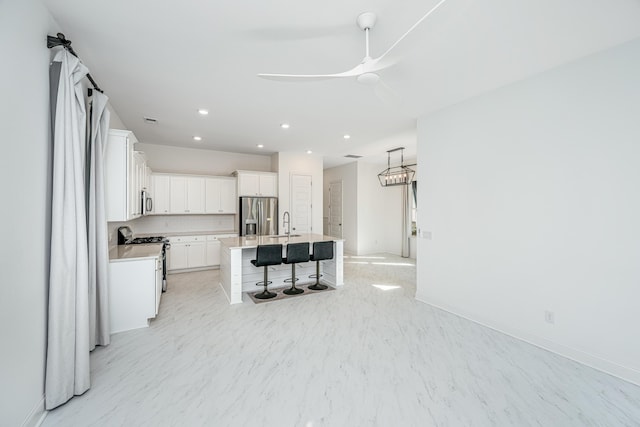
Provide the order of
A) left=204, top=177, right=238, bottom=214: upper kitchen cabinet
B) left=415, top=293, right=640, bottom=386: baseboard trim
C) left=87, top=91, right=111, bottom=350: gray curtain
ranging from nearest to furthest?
left=415, top=293, right=640, bottom=386: baseboard trim < left=87, top=91, right=111, bottom=350: gray curtain < left=204, top=177, right=238, bottom=214: upper kitchen cabinet

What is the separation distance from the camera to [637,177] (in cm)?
233

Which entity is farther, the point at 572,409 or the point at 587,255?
the point at 587,255

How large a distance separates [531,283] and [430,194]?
1.69m

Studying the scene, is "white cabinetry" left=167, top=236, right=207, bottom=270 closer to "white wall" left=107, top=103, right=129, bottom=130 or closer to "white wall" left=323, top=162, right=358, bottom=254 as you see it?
"white wall" left=107, top=103, right=129, bottom=130

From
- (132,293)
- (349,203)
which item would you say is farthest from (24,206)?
(349,203)

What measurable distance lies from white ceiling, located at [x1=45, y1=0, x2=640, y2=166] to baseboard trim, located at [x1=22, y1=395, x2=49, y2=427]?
2869 mm

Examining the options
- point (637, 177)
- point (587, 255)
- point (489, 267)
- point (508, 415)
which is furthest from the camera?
point (489, 267)

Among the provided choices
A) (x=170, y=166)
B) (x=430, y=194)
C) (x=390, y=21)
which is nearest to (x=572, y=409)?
(x=430, y=194)

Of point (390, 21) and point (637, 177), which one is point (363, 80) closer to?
point (390, 21)

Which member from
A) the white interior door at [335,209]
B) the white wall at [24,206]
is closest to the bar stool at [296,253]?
the white wall at [24,206]

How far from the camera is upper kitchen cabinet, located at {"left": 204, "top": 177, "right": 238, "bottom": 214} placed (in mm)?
6367

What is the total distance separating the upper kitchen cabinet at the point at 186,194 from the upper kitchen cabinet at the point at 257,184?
0.91 meters

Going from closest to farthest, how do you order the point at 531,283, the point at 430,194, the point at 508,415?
the point at 508,415 < the point at 531,283 < the point at 430,194

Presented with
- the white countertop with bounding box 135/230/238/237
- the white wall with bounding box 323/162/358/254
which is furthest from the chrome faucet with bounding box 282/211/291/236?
the white wall with bounding box 323/162/358/254
